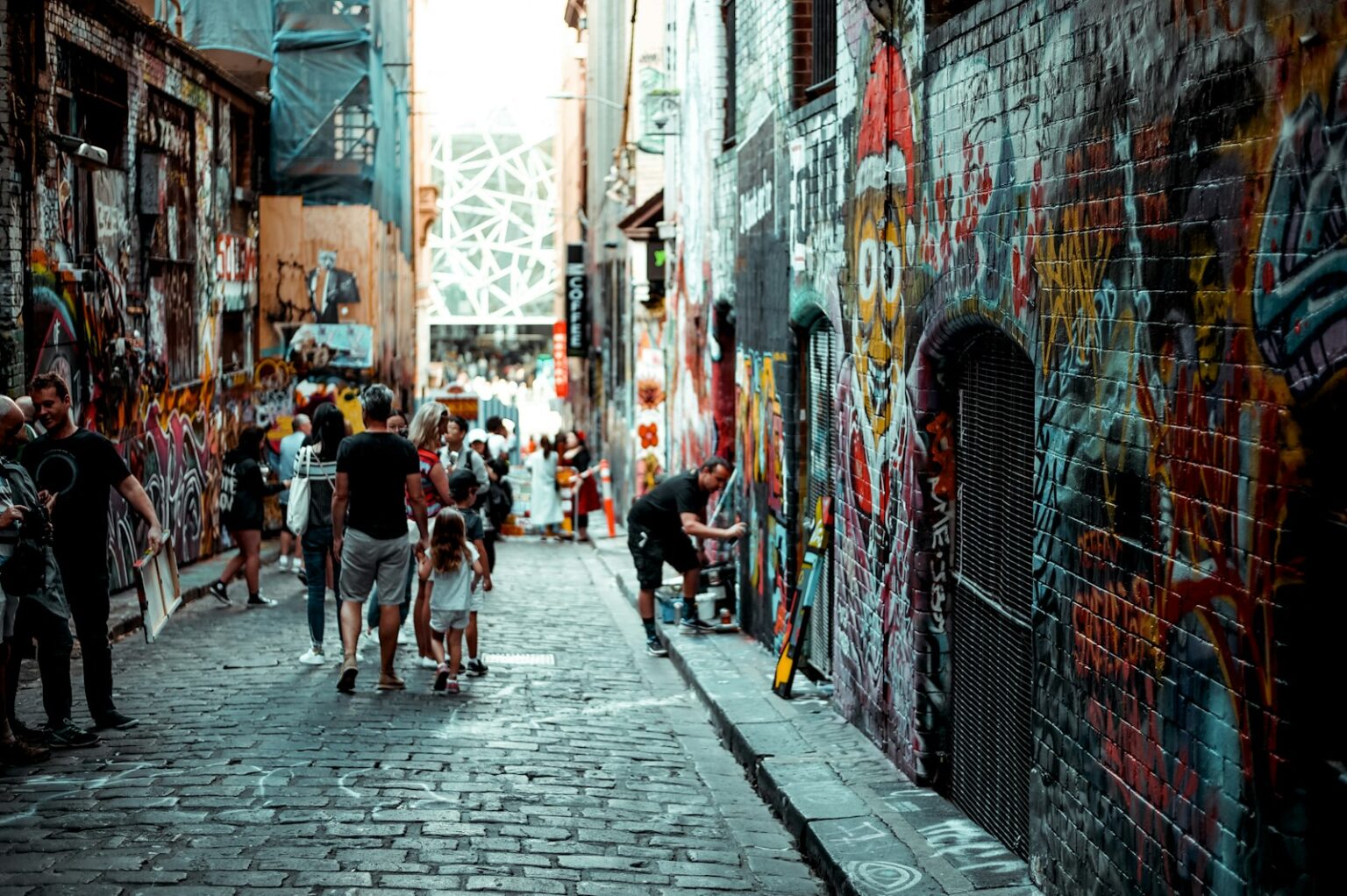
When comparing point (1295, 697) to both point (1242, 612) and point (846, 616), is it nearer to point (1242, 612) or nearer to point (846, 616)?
point (1242, 612)

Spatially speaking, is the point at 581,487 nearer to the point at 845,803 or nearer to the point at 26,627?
the point at 26,627

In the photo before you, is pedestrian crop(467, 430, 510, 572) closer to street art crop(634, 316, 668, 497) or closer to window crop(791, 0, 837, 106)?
street art crop(634, 316, 668, 497)

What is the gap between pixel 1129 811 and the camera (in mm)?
5184

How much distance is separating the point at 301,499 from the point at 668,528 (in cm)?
290

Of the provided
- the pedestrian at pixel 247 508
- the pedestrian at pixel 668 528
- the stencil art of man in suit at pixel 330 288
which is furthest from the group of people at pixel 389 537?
the stencil art of man in suit at pixel 330 288

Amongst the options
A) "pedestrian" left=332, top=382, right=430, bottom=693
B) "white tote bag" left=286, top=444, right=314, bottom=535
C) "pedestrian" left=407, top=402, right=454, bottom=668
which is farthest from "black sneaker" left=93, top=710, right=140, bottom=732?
"white tote bag" left=286, top=444, right=314, bottom=535

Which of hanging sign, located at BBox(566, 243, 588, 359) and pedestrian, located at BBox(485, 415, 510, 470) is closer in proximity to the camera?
pedestrian, located at BBox(485, 415, 510, 470)

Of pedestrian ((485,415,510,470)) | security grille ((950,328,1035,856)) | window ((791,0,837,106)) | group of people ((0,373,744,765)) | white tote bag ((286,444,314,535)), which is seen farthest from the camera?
pedestrian ((485,415,510,470))

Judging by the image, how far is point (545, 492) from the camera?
24.9m

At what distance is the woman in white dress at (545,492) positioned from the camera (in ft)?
80.8

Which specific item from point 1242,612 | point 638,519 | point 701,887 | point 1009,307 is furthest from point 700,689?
point 1242,612

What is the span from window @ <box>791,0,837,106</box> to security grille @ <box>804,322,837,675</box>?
159cm

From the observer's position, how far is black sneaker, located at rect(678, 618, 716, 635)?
13.3 m

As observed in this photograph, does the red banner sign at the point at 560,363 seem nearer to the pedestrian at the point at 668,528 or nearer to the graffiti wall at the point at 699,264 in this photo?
the graffiti wall at the point at 699,264
